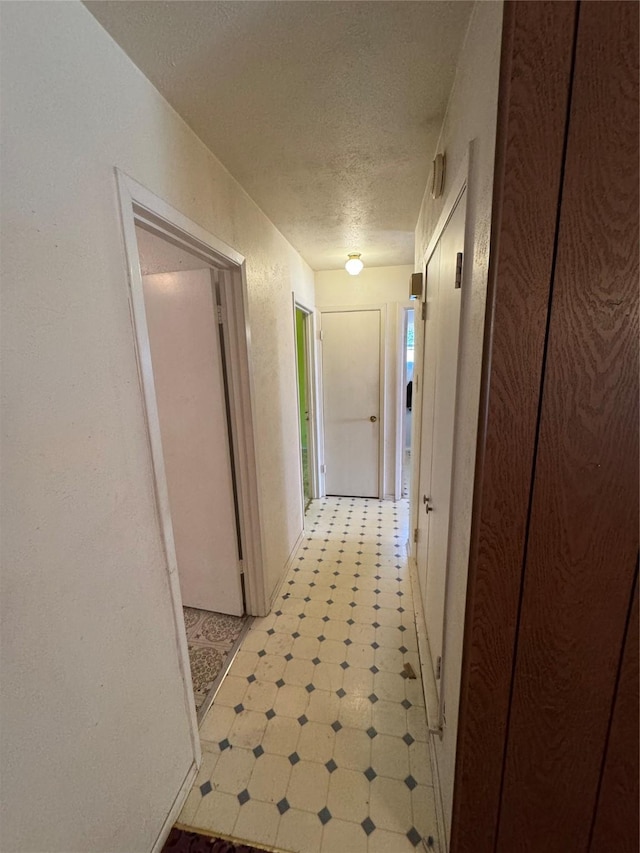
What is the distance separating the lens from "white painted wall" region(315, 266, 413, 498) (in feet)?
10.4

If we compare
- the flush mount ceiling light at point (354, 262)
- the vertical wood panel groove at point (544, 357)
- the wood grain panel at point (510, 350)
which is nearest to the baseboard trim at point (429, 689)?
the wood grain panel at point (510, 350)

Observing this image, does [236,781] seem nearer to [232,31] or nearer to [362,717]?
[362,717]

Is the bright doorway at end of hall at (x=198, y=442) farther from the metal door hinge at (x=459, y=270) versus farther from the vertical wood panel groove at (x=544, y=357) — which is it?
the vertical wood panel groove at (x=544, y=357)

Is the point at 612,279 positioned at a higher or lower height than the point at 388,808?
higher

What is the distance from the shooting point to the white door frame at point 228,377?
0.98m

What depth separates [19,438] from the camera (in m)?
0.67

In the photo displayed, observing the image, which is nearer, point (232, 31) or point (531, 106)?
point (531, 106)

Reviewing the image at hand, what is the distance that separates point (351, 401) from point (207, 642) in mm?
2342

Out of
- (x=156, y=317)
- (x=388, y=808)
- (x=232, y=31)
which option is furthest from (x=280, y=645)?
Answer: (x=232, y=31)

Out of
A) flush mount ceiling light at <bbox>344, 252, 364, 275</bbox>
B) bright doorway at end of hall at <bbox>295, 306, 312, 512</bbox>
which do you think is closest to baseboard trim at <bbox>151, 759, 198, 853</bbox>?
bright doorway at end of hall at <bbox>295, 306, 312, 512</bbox>

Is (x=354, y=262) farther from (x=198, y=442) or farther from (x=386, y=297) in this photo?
(x=198, y=442)

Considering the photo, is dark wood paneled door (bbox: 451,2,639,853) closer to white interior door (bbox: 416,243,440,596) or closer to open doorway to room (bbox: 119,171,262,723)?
white interior door (bbox: 416,243,440,596)

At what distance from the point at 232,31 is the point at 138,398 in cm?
98

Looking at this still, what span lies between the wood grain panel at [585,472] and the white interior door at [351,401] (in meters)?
2.70
